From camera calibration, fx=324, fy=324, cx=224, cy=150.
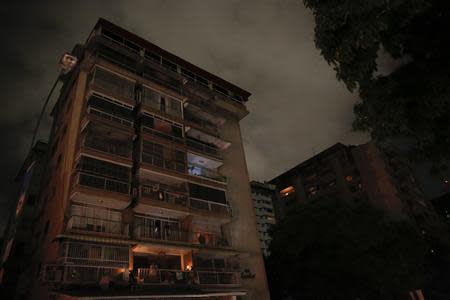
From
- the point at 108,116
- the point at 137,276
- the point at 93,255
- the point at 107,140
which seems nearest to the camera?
the point at 93,255

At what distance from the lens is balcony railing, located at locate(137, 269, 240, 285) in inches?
782

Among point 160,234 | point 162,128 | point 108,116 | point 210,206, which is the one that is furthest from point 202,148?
point 160,234

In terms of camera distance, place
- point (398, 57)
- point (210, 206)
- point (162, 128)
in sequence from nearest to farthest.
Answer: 1. point (398, 57)
2. point (210, 206)
3. point (162, 128)

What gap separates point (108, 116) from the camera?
78.7 feet

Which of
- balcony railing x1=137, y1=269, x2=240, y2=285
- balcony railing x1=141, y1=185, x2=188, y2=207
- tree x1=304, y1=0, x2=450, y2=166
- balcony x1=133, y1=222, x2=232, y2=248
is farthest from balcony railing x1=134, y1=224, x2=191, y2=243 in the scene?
tree x1=304, y1=0, x2=450, y2=166

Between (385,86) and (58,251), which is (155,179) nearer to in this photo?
(58,251)

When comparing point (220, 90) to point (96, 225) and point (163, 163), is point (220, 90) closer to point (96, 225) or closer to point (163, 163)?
point (163, 163)

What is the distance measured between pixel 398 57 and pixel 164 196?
18.3 m

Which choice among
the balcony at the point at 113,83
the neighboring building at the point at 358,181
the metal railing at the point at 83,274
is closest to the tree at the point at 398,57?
the metal railing at the point at 83,274

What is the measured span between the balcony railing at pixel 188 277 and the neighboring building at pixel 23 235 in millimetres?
8950

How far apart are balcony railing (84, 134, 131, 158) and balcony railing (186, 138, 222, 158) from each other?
20.2ft

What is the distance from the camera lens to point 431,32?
327 inches

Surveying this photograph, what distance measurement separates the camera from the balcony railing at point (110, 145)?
73.3 ft

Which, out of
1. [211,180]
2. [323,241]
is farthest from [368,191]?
Result: [211,180]
